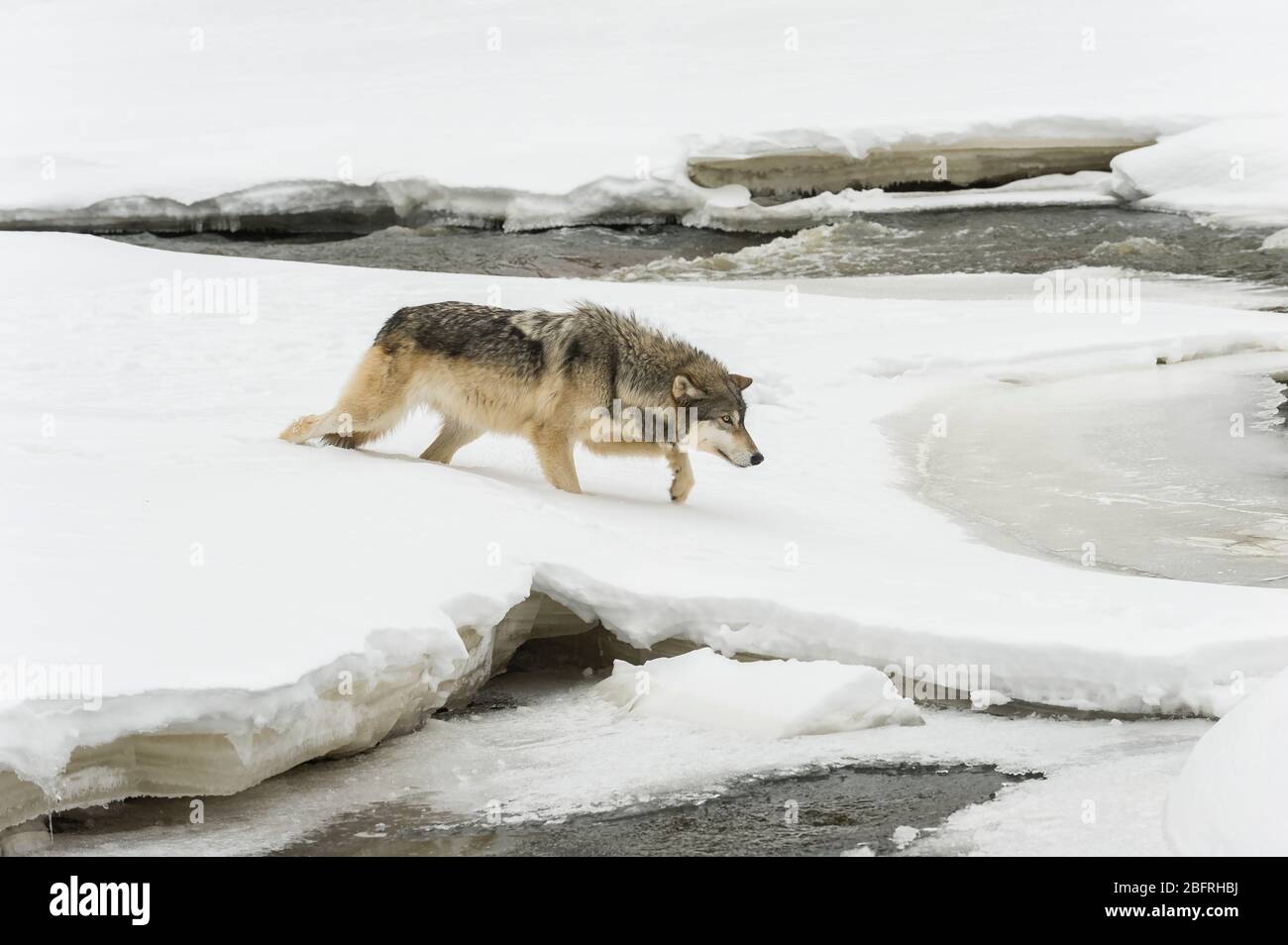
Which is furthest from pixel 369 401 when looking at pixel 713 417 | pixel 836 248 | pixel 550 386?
pixel 836 248

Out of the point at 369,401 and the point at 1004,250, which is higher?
the point at 1004,250

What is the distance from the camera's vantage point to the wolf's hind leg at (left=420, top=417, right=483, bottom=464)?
26.0 ft

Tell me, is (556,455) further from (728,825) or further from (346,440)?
(728,825)

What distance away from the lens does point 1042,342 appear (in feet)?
40.3

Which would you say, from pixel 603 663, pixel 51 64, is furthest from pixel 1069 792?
pixel 51 64

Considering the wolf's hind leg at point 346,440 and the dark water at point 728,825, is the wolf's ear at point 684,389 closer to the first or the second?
the wolf's hind leg at point 346,440

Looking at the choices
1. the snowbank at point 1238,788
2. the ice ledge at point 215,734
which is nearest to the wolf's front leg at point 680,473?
the ice ledge at point 215,734

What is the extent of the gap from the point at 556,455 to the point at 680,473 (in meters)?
0.66

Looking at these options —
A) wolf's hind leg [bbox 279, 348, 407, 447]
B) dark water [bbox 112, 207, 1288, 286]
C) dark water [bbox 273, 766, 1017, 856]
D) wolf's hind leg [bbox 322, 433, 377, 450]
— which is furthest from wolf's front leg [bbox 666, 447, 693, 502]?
dark water [bbox 112, 207, 1288, 286]

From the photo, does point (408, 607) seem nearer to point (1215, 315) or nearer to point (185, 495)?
point (185, 495)

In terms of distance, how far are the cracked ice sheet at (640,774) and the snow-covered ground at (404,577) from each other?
0.14 m

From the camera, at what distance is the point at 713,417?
749 centimetres

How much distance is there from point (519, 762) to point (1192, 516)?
466 cm

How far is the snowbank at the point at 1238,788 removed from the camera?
3664 millimetres
